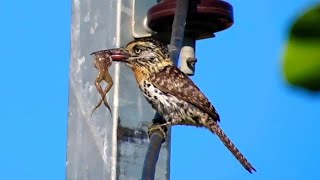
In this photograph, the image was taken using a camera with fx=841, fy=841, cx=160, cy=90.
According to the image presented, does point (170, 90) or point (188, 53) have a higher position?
point (188, 53)

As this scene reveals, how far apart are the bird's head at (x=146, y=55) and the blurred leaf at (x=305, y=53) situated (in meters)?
4.02

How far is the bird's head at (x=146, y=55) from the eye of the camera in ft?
14.9

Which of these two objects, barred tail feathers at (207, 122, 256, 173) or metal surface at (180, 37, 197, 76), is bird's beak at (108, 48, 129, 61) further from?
barred tail feathers at (207, 122, 256, 173)

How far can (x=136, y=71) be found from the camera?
186 inches

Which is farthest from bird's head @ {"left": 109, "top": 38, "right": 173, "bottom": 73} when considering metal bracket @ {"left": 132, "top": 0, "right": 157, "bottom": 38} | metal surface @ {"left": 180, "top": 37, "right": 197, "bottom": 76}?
metal surface @ {"left": 180, "top": 37, "right": 197, "bottom": 76}

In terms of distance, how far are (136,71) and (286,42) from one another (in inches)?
173

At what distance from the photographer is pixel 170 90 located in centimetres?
496

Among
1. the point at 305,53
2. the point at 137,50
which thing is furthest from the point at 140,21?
the point at 305,53

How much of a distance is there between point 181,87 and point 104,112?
3.08ft

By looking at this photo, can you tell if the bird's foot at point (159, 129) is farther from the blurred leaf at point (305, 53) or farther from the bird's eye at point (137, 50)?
the blurred leaf at point (305, 53)

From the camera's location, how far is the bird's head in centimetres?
455

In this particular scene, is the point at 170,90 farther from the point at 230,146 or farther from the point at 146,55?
the point at 230,146

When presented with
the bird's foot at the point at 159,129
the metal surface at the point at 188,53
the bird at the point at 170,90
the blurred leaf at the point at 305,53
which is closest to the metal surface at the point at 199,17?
the metal surface at the point at 188,53

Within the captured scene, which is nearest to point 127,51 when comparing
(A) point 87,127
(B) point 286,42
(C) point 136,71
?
(C) point 136,71
